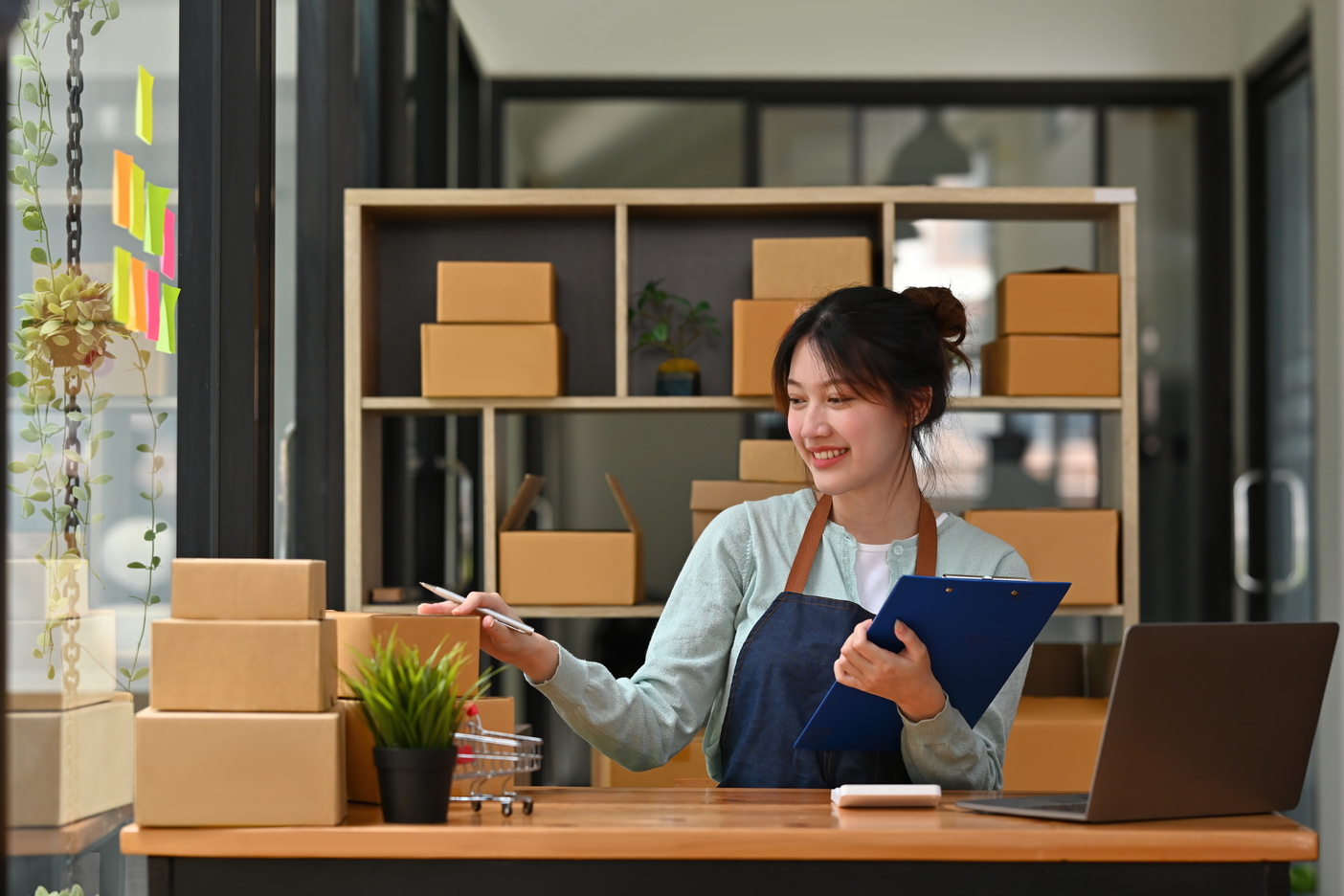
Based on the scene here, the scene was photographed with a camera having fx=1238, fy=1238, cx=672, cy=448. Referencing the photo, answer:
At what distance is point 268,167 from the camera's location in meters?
1.97

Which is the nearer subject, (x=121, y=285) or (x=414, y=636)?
(x=414, y=636)

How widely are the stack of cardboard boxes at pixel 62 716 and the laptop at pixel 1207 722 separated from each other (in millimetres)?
1053

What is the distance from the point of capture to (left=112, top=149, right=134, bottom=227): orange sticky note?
64.7 inches

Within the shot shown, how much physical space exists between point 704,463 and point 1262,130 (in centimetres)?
212

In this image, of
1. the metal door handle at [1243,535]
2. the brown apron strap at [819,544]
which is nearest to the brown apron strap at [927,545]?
the brown apron strap at [819,544]

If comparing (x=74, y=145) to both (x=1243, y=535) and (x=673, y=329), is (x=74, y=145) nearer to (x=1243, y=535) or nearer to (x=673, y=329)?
(x=673, y=329)

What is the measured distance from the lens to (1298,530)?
3.71 metres

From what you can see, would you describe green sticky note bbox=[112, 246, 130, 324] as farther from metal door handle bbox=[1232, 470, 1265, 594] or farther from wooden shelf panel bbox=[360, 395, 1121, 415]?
metal door handle bbox=[1232, 470, 1265, 594]

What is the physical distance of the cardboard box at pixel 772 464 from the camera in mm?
2697

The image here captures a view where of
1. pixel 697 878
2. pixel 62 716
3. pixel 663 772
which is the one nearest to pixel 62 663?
pixel 62 716

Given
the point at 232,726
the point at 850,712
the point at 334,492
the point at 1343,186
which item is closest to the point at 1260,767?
the point at 850,712

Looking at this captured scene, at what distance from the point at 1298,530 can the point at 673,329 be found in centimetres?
211

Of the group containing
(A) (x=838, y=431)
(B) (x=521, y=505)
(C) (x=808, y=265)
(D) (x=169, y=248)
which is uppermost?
(C) (x=808, y=265)

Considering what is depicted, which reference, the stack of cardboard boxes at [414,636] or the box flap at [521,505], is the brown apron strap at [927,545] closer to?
the stack of cardboard boxes at [414,636]
